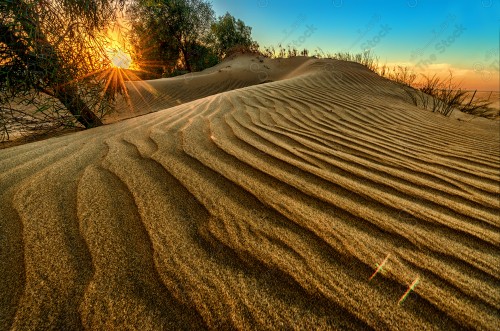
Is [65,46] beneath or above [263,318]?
above

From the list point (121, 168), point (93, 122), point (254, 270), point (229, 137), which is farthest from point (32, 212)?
point (93, 122)

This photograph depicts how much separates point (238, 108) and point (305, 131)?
39.8 inches

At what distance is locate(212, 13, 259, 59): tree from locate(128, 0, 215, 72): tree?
0.76 m

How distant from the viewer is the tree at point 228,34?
18984 mm

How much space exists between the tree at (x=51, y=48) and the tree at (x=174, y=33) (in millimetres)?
13766

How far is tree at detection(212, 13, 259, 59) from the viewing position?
19.0 meters

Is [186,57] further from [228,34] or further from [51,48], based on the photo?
[51,48]

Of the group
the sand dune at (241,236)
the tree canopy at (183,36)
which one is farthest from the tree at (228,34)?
the sand dune at (241,236)

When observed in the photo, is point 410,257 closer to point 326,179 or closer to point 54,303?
point 326,179

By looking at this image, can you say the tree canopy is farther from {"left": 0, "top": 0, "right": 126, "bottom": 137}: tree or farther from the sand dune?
the sand dune

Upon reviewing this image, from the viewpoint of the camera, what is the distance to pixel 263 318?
654 mm

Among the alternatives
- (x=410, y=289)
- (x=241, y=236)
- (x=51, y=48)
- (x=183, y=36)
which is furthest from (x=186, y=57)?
(x=410, y=289)

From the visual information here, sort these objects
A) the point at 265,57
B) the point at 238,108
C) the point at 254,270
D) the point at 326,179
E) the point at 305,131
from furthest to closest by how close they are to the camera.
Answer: the point at 265,57, the point at 238,108, the point at 305,131, the point at 326,179, the point at 254,270

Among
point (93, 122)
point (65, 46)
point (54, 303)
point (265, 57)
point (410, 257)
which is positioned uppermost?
point (265, 57)
